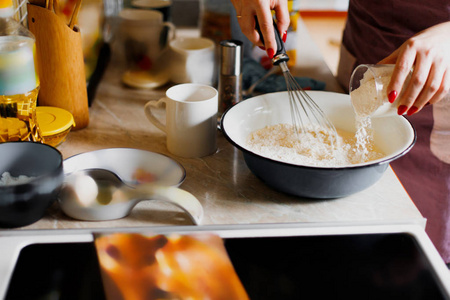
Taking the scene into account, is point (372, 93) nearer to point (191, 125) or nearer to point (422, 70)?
point (422, 70)

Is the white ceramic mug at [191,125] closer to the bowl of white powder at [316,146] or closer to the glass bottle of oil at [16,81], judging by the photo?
the bowl of white powder at [316,146]

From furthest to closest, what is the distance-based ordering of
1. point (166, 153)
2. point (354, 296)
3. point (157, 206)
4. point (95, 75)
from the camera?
point (95, 75) < point (166, 153) < point (157, 206) < point (354, 296)

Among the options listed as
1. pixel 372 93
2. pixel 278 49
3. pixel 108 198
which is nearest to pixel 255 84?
pixel 278 49

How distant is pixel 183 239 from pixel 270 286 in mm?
134

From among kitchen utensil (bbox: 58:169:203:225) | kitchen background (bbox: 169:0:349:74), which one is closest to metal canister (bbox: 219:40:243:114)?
kitchen utensil (bbox: 58:169:203:225)

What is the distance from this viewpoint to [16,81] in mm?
744

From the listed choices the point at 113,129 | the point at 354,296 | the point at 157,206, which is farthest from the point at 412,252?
the point at 113,129

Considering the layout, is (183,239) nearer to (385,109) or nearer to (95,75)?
(385,109)

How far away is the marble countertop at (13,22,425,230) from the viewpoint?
724mm

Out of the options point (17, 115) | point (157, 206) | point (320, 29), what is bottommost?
point (320, 29)

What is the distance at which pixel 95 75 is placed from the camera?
1185mm

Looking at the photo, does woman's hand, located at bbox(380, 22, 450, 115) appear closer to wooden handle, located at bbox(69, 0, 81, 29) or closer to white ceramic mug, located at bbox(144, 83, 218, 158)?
white ceramic mug, located at bbox(144, 83, 218, 158)

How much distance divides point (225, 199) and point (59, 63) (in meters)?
0.41

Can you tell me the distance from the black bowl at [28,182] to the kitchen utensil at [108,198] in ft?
0.07
